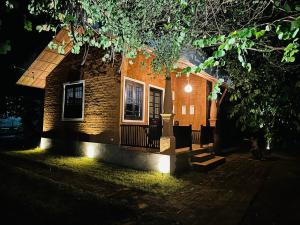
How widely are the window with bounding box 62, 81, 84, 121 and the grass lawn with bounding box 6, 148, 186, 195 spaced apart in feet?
8.87

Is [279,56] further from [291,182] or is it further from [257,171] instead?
[257,171]

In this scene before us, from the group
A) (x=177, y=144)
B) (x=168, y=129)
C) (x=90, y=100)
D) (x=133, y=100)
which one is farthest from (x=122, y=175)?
(x=90, y=100)

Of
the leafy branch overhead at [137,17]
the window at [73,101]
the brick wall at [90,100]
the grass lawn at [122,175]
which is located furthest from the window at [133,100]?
the leafy branch overhead at [137,17]

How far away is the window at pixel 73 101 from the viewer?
40.3 ft

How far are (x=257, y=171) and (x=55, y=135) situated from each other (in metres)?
10.8

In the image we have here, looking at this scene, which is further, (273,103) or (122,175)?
(122,175)

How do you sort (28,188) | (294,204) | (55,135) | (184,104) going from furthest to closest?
1. (184,104)
2. (55,135)
3. (28,188)
4. (294,204)

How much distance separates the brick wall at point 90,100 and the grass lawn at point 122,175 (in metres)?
1.36

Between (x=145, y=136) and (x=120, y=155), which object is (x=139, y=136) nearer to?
(x=145, y=136)

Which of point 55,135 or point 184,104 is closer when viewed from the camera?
point 55,135

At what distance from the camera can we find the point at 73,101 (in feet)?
41.7

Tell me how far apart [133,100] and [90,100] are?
7.31 ft

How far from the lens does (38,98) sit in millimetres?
19281

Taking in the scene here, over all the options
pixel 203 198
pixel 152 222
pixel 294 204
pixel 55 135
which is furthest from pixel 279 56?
pixel 55 135
